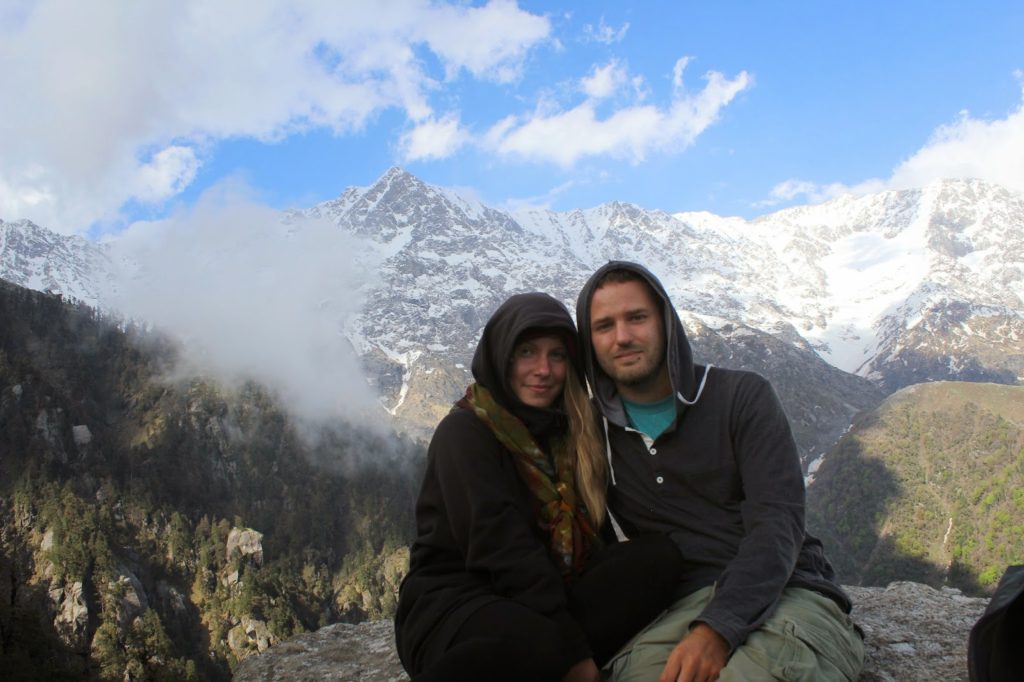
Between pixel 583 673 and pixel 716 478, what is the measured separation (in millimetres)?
1481

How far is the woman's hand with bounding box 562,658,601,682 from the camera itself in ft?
12.0

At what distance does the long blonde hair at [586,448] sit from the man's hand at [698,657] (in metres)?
0.96

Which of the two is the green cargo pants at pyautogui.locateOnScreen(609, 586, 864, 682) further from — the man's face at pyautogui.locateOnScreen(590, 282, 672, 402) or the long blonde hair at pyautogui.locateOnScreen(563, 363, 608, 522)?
the man's face at pyautogui.locateOnScreen(590, 282, 672, 402)

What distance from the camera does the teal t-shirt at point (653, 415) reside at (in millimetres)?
4590

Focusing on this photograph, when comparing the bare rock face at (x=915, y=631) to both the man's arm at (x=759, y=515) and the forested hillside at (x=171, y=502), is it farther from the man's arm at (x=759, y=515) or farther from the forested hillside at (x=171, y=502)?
the forested hillside at (x=171, y=502)

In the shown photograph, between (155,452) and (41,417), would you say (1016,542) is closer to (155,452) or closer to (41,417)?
(155,452)

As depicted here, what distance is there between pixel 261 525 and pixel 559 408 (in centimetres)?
13687

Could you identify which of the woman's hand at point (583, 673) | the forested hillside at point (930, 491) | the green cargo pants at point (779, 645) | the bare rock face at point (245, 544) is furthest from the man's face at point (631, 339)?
the forested hillside at point (930, 491)

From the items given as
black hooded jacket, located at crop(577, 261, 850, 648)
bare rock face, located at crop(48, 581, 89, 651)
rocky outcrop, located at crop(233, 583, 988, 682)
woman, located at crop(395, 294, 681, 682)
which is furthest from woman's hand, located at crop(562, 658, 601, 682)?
bare rock face, located at crop(48, 581, 89, 651)

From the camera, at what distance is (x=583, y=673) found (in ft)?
12.0

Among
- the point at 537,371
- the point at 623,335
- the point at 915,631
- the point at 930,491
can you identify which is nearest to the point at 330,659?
the point at 537,371

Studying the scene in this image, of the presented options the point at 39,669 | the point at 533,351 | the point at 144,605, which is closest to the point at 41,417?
the point at 144,605

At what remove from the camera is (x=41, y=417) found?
108938mm

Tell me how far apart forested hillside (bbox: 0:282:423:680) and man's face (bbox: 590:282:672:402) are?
220ft
